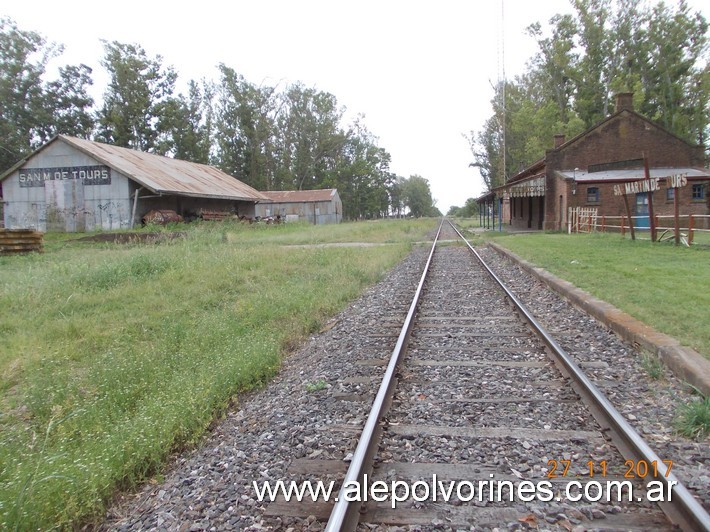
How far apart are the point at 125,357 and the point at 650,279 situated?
941 centimetres

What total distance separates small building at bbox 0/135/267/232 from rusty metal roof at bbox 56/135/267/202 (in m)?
0.08

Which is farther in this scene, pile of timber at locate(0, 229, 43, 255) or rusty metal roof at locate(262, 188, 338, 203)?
rusty metal roof at locate(262, 188, 338, 203)

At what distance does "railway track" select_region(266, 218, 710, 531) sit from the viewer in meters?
2.90

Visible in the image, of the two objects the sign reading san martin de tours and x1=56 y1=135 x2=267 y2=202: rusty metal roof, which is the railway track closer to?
x1=56 y1=135 x2=267 y2=202: rusty metal roof

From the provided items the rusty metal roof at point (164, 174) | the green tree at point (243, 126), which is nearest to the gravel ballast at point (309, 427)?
the rusty metal roof at point (164, 174)

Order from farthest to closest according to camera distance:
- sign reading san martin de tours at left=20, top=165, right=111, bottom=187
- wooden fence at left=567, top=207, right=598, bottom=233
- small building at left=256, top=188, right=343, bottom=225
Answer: small building at left=256, top=188, right=343, bottom=225 → sign reading san martin de tours at left=20, top=165, right=111, bottom=187 → wooden fence at left=567, top=207, right=598, bottom=233

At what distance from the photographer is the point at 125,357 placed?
6633mm

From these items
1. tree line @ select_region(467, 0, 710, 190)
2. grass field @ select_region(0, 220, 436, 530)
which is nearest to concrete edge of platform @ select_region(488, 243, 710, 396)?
grass field @ select_region(0, 220, 436, 530)

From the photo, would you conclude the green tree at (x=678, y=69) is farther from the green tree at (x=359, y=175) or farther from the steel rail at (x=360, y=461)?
the steel rail at (x=360, y=461)

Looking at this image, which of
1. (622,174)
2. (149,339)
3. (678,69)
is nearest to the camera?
(149,339)

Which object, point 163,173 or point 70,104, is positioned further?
point 70,104

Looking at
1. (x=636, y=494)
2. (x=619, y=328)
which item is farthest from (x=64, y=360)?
(x=619, y=328)

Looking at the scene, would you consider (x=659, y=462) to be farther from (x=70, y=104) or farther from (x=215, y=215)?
(x=70, y=104)

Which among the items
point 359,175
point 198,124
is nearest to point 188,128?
point 198,124
